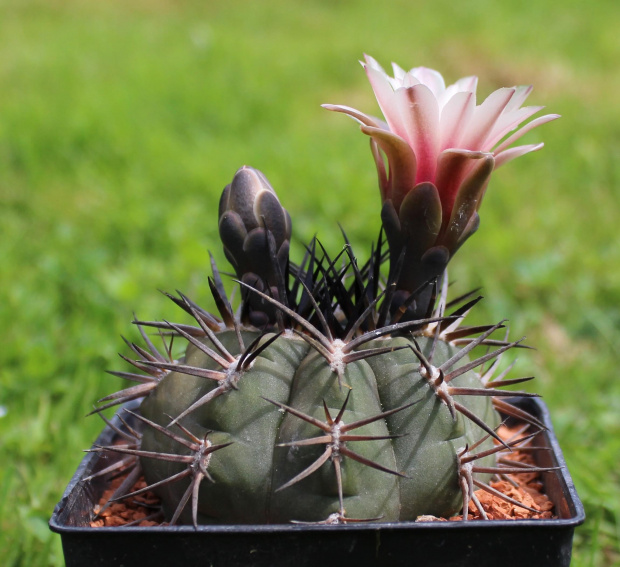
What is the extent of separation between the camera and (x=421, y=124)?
3.64 feet

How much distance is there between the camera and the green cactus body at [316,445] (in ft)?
3.34

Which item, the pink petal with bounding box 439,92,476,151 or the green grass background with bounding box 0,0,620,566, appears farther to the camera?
the green grass background with bounding box 0,0,620,566

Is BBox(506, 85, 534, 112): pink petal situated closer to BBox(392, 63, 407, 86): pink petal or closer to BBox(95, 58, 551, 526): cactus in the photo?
BBox(95, 58, 551, 526): cactus

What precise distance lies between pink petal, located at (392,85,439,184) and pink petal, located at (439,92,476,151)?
0.04 ft

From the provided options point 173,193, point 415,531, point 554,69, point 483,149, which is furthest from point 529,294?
point 554,69

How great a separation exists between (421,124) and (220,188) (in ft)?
8.57

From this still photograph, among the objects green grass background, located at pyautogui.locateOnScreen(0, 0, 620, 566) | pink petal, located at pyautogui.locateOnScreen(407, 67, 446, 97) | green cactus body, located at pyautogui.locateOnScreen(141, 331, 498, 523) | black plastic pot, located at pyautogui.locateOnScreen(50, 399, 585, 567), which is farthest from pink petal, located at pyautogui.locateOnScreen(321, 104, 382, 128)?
green grass background, located at pyautogui.locateOnScreen(0, 0, 620, 566)

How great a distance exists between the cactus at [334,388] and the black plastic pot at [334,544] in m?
0.04

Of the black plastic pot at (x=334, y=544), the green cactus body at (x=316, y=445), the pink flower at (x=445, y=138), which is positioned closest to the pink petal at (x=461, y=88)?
the pink flower at (x=445, y=138)

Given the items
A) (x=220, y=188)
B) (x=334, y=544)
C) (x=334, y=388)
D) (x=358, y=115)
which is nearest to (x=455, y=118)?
(x=358, y=115)

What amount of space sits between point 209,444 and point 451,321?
42cm

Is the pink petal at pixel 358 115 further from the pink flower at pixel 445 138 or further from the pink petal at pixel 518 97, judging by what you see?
the pink petal at pixel 518 97

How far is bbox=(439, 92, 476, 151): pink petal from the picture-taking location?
109 centimetres

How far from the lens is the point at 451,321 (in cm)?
122
